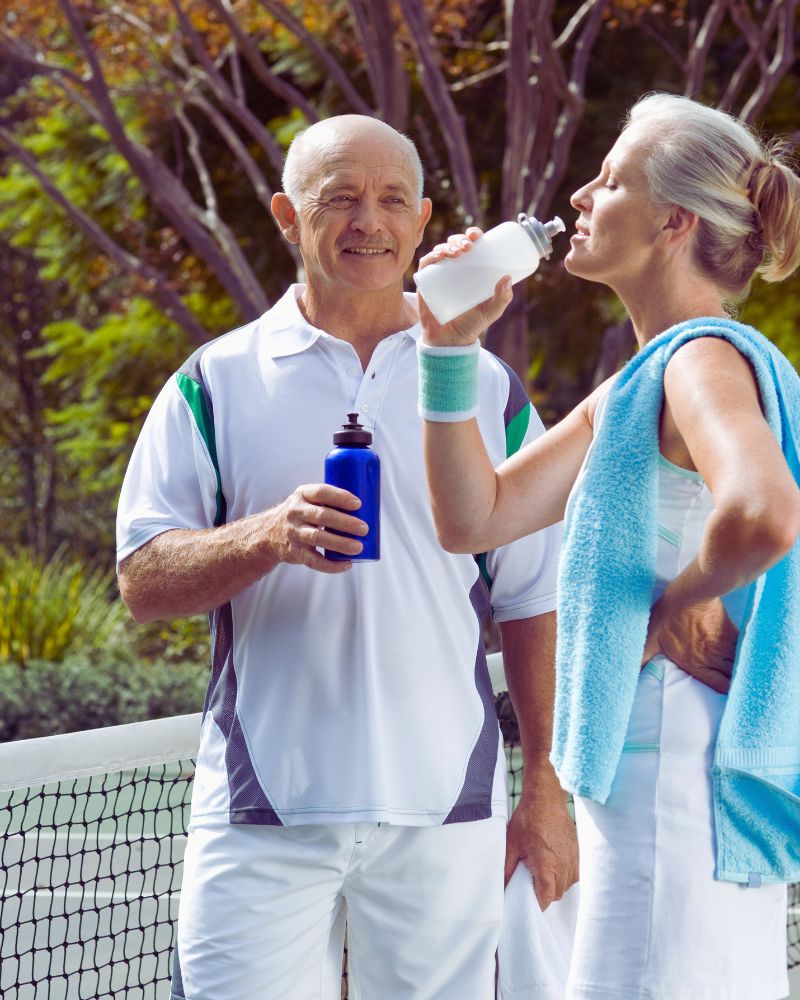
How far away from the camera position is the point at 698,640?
2156 mm

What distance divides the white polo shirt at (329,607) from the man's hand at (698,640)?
0.89m

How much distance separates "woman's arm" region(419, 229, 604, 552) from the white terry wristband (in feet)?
0.05

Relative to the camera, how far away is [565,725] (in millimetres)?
2186

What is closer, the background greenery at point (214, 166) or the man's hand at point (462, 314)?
the man's hand at point (462, 314)

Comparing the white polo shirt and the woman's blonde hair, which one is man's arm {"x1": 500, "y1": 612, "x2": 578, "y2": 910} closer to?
the white polo shirt

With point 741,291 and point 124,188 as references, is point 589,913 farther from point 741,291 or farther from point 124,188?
point 124,188

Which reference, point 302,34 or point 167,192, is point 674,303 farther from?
point 167,192

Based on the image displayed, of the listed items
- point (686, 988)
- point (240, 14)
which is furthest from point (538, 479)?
point (240, 14)

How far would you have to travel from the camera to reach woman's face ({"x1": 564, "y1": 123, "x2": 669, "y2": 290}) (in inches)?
90.3

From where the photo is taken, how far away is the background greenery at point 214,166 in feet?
32.6

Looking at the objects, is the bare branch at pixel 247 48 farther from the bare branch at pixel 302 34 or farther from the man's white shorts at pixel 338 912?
the man's white shorts at pixel 338 912

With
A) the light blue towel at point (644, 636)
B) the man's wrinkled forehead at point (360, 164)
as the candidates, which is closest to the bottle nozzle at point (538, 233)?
the light blue towel at point (644, 636)

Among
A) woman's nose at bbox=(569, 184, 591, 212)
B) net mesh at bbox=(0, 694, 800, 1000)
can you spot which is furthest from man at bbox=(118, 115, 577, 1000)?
woman's nose at bbox=(569, 184, 591, 212)

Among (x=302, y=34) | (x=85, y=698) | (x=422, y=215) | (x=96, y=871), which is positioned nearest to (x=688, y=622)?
(x=422, y=215)
